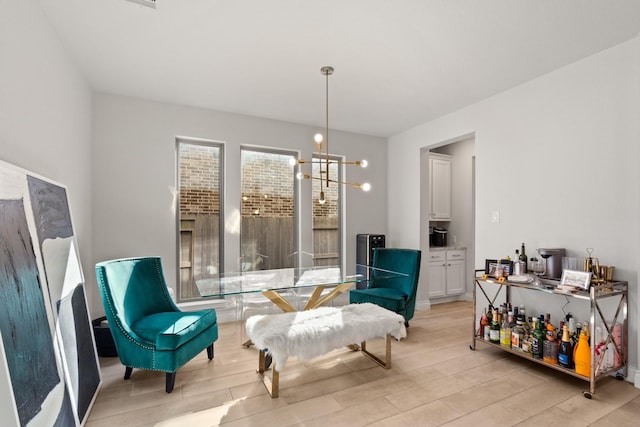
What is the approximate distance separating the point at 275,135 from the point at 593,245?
3.59 metres

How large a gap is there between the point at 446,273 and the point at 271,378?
344 centimetres

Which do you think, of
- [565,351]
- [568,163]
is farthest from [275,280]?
[568,163]

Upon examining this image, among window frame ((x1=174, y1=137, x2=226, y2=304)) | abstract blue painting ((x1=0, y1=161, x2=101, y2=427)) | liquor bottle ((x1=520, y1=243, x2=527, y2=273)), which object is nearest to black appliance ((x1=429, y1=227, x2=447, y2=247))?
liquor bottle ((x1=520, y1=243, x2=527, y2=273))

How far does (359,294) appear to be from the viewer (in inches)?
145

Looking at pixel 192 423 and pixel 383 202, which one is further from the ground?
pixel 383 202

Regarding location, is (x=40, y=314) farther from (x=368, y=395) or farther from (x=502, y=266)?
(x=502, y=266)

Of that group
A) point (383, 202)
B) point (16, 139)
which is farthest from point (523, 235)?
point (16, 139)

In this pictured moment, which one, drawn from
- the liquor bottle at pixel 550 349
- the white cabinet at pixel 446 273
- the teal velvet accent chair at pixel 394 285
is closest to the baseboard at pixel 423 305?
the white cabinet at pixel 446 273

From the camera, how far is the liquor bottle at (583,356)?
92.3 inches

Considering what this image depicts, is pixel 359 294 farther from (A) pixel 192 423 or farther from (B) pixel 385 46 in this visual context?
(B) pixel 385 46

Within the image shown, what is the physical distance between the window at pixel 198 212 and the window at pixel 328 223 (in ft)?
4.42

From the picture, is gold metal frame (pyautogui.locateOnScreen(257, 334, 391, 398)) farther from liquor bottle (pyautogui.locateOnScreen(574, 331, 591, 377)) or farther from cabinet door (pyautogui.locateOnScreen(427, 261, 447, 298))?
cabinet door (pyautogui.locateOnScreen(427, 261, 447, 298))

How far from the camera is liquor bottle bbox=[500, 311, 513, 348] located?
2.92m

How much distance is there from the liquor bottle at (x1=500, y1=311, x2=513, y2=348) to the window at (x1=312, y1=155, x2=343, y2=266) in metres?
2.27
